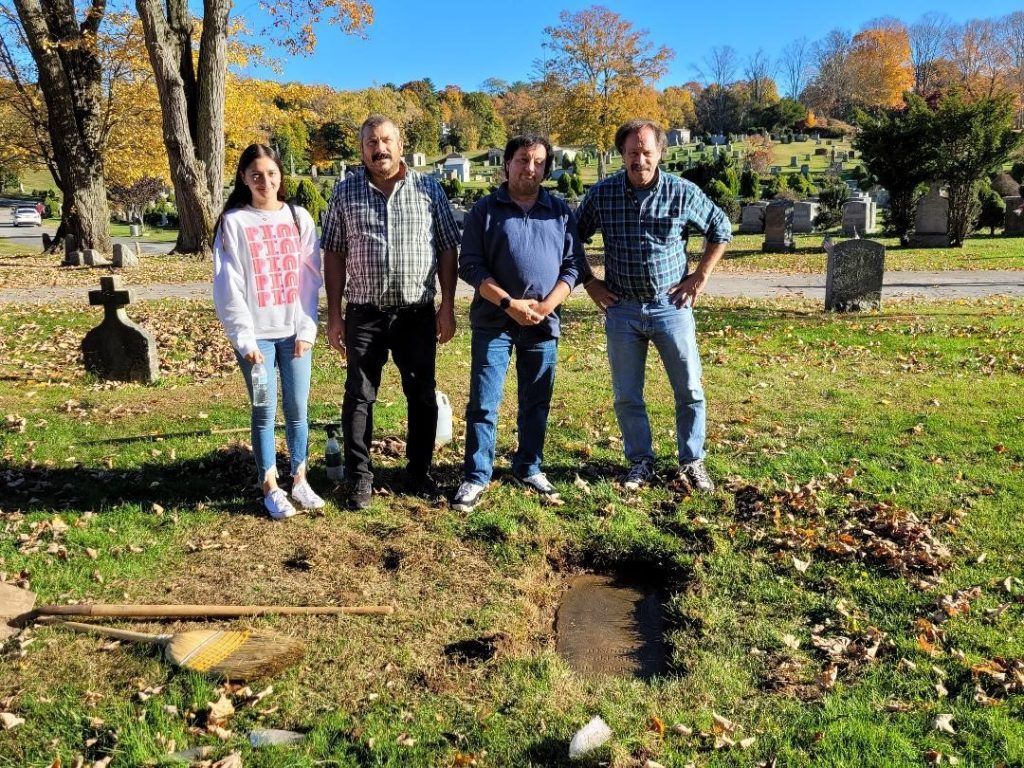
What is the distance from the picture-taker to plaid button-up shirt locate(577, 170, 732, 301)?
4543 millimetres

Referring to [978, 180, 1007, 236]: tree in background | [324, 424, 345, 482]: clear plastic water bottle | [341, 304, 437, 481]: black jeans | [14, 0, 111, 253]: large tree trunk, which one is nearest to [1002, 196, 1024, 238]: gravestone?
[978, 180, 1007, 236]: tree in background

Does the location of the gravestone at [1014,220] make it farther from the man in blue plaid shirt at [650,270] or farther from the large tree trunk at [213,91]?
the man in blue plaid shirt at [650,270]

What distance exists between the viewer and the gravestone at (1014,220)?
23047 mm

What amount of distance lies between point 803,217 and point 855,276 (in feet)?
52.0

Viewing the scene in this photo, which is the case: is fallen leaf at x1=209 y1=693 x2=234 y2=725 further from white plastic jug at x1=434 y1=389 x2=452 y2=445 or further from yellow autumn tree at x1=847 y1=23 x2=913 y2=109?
yellow autumn tree at x1=847 y1=23 x2=913 y2=109

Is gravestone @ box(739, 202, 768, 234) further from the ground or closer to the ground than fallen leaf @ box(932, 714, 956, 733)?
further from the ground

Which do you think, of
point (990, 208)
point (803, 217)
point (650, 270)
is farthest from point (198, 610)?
point (803, 217)

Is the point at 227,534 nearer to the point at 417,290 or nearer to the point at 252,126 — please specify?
the point at 417,290

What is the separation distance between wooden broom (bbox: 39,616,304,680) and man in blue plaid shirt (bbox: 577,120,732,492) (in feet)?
7.91

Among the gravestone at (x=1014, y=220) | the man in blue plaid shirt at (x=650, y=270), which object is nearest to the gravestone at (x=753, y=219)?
the gravestone at (x=1014, y=220)

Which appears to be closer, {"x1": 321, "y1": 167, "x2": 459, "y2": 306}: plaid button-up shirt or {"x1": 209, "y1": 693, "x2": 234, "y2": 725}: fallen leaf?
{"x1": 209, "y1": 693, "x2": 234, "y2": 725}: fallen leaf

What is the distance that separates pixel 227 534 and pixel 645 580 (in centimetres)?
224

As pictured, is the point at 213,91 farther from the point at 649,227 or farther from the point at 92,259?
the point at 649,227

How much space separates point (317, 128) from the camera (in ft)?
235
